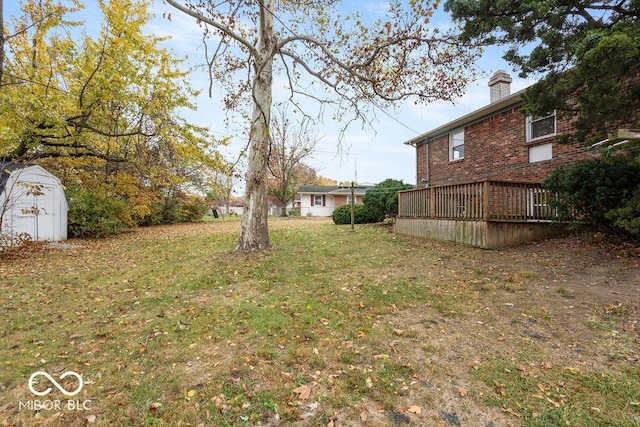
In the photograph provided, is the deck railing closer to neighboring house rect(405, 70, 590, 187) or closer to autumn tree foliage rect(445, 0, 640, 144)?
neighboring house rect(405, 70, 590, 187)

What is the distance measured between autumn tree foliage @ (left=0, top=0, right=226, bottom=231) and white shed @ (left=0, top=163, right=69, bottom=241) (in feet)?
2.44

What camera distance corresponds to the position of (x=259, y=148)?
7211mm

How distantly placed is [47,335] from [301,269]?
3.91 m

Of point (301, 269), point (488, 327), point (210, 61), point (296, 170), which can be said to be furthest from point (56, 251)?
point (296, 170)

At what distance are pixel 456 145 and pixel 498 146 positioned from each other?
7.98 ft

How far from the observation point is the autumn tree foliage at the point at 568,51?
4.92 m

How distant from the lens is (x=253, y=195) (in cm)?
751

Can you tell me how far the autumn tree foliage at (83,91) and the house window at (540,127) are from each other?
32.5ft

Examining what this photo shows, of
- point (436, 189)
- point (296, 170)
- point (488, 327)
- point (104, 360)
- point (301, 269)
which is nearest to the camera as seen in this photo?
point (104, 360)

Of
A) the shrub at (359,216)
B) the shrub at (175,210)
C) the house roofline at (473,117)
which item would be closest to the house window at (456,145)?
the house roofline at (473,117)

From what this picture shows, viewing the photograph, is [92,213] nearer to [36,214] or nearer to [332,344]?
[36,214]

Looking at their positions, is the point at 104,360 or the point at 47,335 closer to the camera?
the point at 104,360

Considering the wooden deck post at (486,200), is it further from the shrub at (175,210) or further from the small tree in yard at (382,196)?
the shrub at (175,210)

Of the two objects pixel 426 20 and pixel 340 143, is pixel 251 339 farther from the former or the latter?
pixel 426 20
